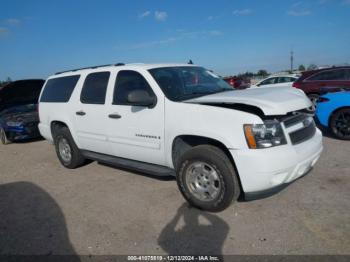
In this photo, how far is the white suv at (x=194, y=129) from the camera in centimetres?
329

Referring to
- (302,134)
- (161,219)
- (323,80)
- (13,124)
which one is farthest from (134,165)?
(323,80)

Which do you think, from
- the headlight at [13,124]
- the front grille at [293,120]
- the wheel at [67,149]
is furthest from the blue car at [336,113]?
the headlight at [13,124]

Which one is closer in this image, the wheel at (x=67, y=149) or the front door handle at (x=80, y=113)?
the front door handle at (x=80, y=113)

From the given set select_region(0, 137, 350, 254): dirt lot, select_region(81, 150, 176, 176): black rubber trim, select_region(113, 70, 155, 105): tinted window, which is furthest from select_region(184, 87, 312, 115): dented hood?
select_region(0, 137, 350, 254): dirt lot

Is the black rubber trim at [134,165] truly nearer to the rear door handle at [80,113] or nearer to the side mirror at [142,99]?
the rear door handle at [80,113]

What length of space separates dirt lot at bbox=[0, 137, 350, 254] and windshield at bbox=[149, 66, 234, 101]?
146 centimetres

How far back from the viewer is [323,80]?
10484 millimetres

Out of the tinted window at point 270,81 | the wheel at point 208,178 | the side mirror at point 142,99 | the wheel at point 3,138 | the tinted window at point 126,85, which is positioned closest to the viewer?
the wheel at point 208,178

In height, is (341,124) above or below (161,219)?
above

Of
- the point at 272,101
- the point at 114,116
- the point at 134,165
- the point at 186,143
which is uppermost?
the point at 272,101

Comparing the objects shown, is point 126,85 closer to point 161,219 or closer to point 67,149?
point 161,219

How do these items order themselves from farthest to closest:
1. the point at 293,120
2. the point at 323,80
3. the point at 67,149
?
the point at 323,80 < the point at 67,149 < the point at 293,120

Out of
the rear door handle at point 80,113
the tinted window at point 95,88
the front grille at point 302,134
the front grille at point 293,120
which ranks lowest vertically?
the front grille at point 302,134

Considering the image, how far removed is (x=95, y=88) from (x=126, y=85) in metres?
0.80
